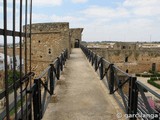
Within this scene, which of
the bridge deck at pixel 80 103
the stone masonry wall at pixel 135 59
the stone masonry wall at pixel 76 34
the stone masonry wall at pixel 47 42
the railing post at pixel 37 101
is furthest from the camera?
the stone masonry wall at pixel 135 59

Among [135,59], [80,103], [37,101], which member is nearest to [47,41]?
[80,103]

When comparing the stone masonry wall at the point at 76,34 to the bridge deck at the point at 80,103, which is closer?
the bridge deck at the point at 80,103

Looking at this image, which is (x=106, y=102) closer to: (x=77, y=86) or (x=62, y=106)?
(x=62, y=106)

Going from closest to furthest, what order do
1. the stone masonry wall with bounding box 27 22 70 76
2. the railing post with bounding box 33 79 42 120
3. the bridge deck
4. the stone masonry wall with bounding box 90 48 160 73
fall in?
the railing post with bounding box 33 79 42 120, the bridge deck, the stone masonry wall with bounding box 27 22 70 76, the stone masonry wall with bounding box 90 48 160 73

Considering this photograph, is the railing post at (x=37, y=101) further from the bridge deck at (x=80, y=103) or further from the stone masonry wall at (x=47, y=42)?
the stone masonry wall at (x=47, y=42)

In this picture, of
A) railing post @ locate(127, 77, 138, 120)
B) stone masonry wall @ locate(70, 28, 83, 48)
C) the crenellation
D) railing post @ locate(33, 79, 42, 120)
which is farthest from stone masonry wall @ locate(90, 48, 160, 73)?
railing post @ locate(33, 79, 42, 120)

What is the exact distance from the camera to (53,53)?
16.8 metres

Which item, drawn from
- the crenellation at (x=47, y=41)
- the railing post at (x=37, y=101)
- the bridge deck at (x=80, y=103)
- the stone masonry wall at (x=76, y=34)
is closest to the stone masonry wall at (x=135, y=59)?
the stone masonry wall at (x=76, y=34)

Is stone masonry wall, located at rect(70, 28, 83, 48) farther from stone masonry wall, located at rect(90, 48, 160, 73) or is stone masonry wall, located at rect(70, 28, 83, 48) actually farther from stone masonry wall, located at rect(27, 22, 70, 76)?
stone masonry wall, located at rect(27, 22, 70, 76)

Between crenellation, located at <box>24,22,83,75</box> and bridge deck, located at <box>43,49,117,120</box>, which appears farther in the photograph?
crenellation, located at <box>24,22,83,75</box>

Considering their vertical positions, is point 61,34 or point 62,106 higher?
point 61,34

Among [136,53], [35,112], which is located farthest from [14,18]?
[136,53]

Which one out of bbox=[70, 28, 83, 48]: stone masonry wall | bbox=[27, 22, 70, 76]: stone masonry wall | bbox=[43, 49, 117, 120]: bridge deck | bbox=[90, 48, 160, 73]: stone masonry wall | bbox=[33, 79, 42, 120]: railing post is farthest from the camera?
bbox=[90, 48, 160, 73]: stone masonry wall

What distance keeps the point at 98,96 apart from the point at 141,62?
29.7 m
